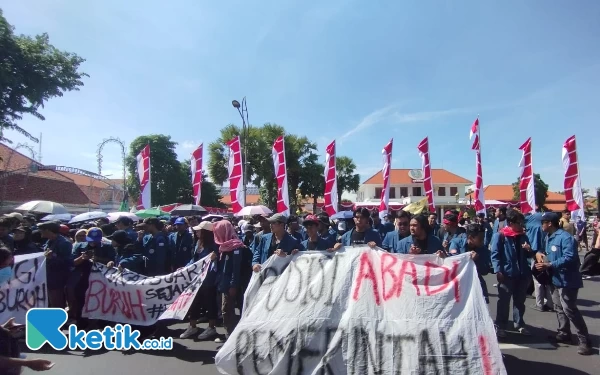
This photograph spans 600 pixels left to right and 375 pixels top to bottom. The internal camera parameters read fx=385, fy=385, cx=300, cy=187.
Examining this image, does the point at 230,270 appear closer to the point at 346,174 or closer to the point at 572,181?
the point at 572,181

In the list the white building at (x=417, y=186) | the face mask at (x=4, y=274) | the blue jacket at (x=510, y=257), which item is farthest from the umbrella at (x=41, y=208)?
the white building at (x=417, y=186)

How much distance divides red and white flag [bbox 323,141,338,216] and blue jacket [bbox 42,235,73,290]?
8.23 metres

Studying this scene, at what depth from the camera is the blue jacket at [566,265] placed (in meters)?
4.63

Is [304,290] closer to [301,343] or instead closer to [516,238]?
[301,343]

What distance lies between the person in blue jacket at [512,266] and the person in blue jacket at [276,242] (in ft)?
9.16

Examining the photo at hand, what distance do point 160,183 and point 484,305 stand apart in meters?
39.4

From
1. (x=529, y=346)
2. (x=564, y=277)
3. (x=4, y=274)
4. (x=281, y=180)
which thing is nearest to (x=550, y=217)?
(x=564, y=277)

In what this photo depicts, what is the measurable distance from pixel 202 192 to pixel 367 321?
129 feet

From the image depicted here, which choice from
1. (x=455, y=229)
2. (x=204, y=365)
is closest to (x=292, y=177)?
(x=455, y=229)

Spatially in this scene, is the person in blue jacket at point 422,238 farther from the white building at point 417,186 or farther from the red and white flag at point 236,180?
the white building at point 417,186

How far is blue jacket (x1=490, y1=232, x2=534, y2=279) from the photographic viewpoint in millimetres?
5242

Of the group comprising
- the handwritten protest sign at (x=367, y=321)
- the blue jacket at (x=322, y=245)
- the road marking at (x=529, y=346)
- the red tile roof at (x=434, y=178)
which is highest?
the red tile roof at (x=434, y=178)

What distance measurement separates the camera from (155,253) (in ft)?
20.9

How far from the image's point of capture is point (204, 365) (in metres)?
4.47
